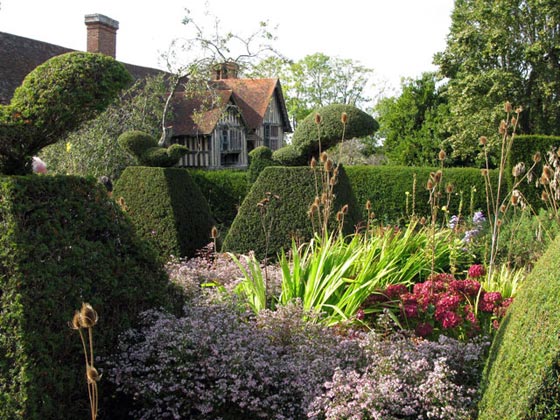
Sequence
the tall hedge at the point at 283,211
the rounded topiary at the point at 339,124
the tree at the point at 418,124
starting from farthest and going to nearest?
the tree at the point at 418,124 → the rounded topiary at the point at 339,124 → the tall hedge at the point at 283,211

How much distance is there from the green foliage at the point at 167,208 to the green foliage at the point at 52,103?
14.1ft

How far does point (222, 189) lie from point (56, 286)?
1254 centimetres

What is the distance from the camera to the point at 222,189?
15609 mm

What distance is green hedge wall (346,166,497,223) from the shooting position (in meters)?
13.2

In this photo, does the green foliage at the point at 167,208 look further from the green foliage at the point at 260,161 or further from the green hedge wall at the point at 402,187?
the green hedge wall at the point at 402,187

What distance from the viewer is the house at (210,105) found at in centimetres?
2041

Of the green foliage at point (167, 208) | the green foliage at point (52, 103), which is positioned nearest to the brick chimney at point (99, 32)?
the green foliage at point (167, 208)

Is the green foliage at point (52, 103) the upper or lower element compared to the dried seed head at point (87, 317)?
upper

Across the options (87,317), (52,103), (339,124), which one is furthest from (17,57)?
(87,317)

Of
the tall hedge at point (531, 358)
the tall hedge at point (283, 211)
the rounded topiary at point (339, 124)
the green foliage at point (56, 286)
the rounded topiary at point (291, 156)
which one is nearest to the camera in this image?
the tall hedge at point (531, 358)

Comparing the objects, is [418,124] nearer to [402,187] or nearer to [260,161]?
[402,187]

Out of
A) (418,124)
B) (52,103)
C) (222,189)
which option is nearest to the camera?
(52,103)

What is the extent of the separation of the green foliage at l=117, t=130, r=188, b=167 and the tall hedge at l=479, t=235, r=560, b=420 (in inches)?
279

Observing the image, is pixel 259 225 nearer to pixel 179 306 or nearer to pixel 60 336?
pixel 179 306
